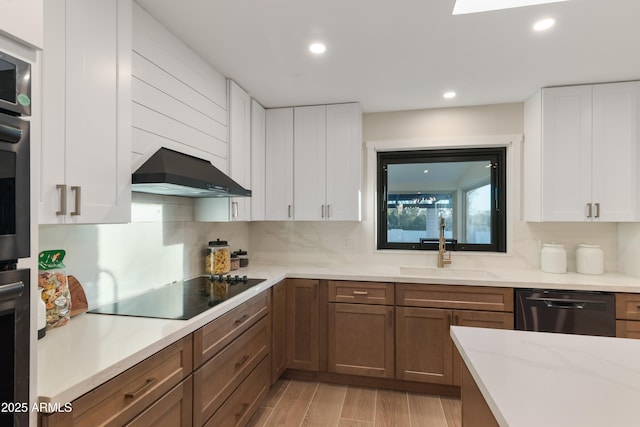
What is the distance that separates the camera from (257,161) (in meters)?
2.97

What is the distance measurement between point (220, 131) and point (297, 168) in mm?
888

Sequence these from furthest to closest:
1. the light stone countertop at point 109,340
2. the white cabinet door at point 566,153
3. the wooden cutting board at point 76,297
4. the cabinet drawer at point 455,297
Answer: the white cabinet door at point 566,153 < the cabinet drawer at point 455,297 < the wooden cutting board at point 76,297 < the light stone countertop at point 109,340

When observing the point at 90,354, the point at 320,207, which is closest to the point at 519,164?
the point at 320,207

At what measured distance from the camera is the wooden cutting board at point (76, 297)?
1.50m

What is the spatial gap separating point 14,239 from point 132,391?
69cm

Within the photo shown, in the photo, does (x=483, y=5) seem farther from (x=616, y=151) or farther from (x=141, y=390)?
(x=141, y=390)

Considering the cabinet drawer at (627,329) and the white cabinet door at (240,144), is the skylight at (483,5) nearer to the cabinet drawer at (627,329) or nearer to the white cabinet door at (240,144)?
the white cabinet door at (240,144)

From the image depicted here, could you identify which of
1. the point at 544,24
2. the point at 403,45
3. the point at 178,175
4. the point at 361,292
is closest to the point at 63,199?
the point at 178,175

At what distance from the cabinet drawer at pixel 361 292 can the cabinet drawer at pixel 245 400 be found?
72 centimetres

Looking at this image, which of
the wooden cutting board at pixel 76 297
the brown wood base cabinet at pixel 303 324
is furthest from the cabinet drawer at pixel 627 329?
the wooden cutting board at pixel 76 297

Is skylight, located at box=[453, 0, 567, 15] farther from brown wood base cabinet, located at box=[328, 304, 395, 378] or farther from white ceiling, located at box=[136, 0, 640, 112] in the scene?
brown wood base cabinet, located at box=[328, 304, 395, 378]

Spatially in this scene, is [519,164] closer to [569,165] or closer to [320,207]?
[569,165]

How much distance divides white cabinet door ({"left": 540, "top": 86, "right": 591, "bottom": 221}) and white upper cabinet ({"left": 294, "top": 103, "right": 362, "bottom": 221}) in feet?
4.83

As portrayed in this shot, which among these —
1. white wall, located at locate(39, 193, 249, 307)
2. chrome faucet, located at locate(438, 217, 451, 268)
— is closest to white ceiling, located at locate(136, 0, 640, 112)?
white wall, located at locate(39, 193, 249, 307)
